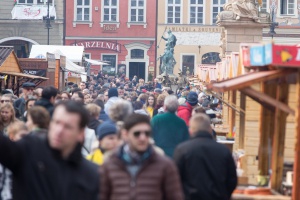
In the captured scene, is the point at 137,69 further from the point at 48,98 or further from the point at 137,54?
the point at 48,98

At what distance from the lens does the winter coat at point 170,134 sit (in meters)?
12.7

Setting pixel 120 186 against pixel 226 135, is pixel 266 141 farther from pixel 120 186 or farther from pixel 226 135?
pixel 226 135

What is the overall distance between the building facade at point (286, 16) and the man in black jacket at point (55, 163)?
174 feet

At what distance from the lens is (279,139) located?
10.5m

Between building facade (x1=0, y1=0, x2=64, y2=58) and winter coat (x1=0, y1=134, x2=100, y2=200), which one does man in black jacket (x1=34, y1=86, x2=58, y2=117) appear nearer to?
winter coat (x1=0, y1=134, x2=100, y2=200)

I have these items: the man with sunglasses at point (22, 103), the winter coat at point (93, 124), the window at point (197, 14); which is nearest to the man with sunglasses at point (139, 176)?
the winter coat at point (93, 124)

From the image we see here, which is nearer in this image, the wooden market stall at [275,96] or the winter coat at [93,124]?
the wooden market stall at [275,96]

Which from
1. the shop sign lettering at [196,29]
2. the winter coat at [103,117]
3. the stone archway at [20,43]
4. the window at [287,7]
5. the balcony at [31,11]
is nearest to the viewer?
the winter coat at [103,117]

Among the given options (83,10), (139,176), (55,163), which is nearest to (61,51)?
(83,10)

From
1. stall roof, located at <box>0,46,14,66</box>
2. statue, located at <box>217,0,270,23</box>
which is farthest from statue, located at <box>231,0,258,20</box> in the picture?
stall roof, located at <box>0,46,14,66</box>

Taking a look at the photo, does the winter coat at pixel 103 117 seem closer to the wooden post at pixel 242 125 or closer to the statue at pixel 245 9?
the wooden post at pixel 242 125

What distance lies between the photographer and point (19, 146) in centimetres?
623

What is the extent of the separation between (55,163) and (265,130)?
5.43 metres

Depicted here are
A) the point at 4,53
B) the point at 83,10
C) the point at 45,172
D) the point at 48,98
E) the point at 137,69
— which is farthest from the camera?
the point at 83,10
